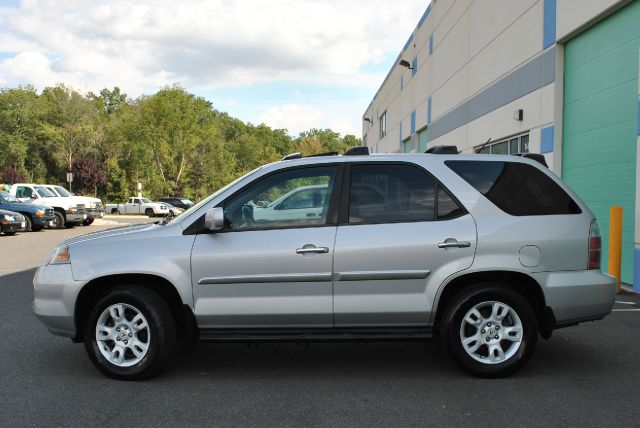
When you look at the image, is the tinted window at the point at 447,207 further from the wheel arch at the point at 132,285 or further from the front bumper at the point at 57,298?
the front bumper at the point at 57,298

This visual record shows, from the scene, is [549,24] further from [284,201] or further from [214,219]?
[214,219]

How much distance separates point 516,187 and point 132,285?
10.5 feet

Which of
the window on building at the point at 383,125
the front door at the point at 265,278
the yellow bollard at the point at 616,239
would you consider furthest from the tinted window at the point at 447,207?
the window on building at the point at 383,125

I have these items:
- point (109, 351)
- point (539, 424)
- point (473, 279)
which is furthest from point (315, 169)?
point (539, 424)

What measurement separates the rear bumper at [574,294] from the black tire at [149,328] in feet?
9.55

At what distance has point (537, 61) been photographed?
12781mm

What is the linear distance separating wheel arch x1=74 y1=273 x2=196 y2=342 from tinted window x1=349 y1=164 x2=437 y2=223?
1.55 meters

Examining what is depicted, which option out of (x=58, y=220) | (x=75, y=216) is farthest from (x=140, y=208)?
(x=58, y=220)

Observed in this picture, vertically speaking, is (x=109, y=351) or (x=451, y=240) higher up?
(x=451, y=240)

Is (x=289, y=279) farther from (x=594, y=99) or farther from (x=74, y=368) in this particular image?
(x=594, y=99)

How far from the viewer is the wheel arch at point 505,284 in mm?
4688

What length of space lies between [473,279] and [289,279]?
147 cm

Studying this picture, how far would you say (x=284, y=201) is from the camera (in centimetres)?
481

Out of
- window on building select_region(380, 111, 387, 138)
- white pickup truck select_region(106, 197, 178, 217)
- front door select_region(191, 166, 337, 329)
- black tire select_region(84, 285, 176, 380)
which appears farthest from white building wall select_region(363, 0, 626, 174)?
white pickup truck select_region(106, 197, 178, 217)
